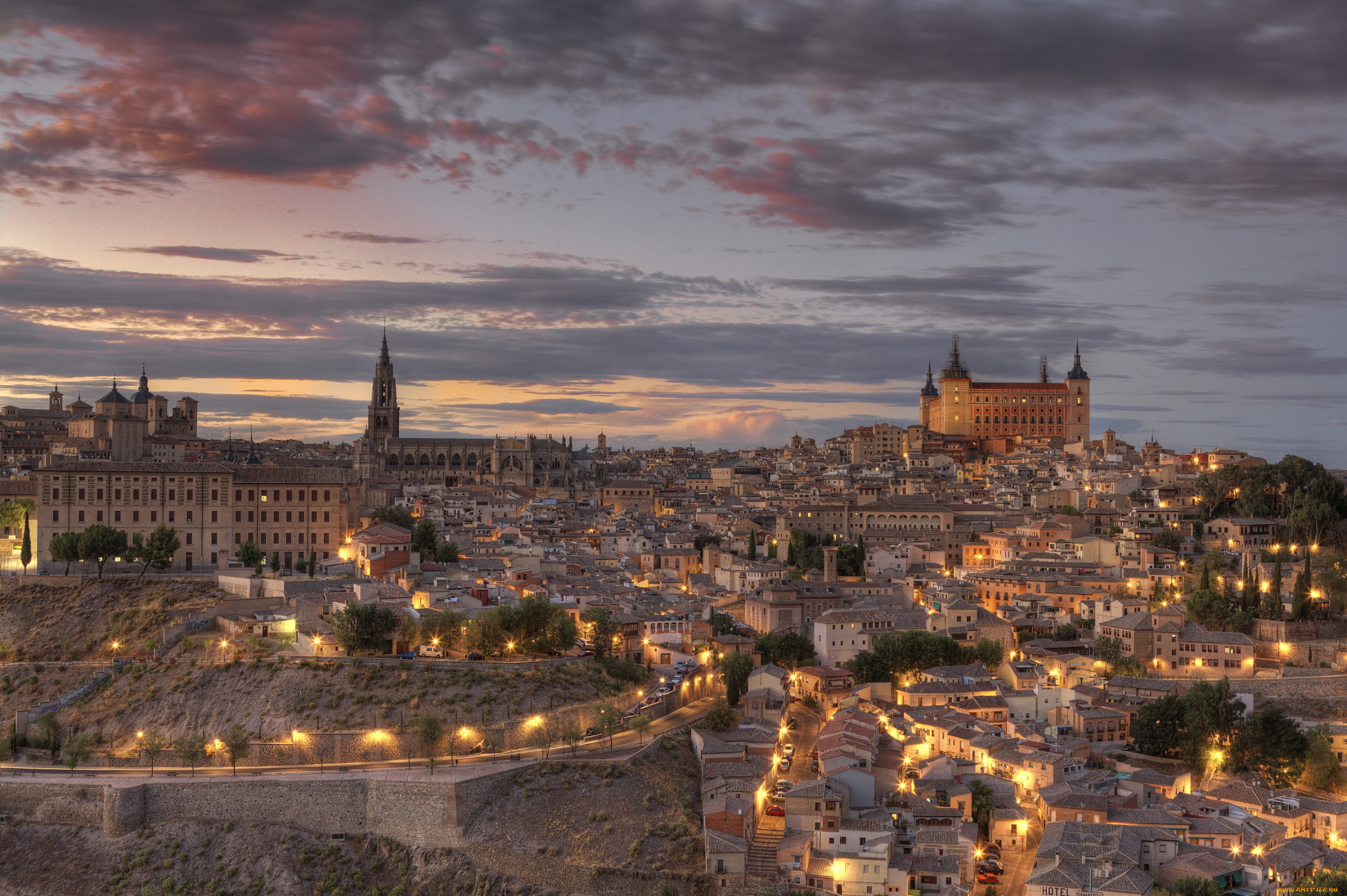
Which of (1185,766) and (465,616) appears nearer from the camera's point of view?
(1185,766)

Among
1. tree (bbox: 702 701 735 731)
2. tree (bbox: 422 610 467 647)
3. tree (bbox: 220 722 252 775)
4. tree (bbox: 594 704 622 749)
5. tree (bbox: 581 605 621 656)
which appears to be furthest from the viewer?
tree (bbox: 581 605 621 656)

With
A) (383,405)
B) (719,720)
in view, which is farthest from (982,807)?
(383,405)

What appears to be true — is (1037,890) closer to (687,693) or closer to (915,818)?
(915,818)

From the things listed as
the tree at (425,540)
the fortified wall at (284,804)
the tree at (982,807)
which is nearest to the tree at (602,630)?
the fortified wall at (284,804)

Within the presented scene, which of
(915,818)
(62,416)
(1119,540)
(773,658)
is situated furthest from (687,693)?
(62,416)

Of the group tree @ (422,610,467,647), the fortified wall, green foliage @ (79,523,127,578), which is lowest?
the fortified wall

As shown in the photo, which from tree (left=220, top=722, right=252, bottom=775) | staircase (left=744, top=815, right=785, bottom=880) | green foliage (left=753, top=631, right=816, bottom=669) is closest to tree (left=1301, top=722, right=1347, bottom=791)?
staircase (left=744, top=815, right=785, bottom=880)

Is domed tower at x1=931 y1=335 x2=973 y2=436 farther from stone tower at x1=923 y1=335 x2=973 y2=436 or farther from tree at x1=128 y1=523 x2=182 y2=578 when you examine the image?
tree at x1=128 y1=523 x2=182 y2=578
